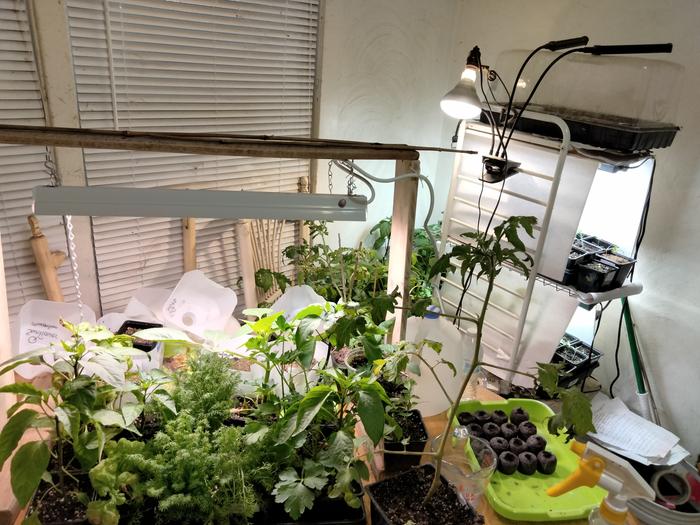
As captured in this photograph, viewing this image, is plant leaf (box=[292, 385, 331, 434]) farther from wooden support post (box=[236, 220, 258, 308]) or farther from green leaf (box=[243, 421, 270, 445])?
wooden support post (box=[236, 220, 258, 308])

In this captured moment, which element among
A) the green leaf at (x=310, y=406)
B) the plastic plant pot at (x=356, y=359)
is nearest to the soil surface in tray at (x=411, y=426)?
the plastic plant pot at (x=356, y=359)

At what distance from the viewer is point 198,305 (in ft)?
6.36

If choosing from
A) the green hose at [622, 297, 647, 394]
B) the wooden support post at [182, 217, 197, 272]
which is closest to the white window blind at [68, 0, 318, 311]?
the wooden support post at [182, 217, 197, 272]

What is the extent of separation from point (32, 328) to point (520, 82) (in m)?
2.25

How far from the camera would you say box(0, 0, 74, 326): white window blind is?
1836 mm

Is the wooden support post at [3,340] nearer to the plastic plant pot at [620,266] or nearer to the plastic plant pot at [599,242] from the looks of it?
the plastic plant pot at [620,266]

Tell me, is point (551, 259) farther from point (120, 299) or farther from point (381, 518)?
point (120, 299)

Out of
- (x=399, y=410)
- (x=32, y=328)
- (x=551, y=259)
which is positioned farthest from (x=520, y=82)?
(x=32, y=328)

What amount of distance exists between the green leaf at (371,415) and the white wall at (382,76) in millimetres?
1915

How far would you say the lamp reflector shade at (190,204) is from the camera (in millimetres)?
993

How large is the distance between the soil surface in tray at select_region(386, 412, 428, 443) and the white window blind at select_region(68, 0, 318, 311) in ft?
5.32

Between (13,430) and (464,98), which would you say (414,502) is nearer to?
(13,430)

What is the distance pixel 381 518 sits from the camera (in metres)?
1.08

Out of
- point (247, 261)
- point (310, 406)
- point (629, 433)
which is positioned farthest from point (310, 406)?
point (629, 433)
